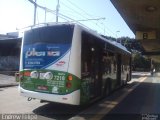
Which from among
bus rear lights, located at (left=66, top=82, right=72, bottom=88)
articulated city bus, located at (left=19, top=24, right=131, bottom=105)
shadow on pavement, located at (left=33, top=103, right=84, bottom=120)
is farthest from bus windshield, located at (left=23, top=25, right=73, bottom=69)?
shadow on pavement, located at (left=33, top=103, right=84, bottom=120)

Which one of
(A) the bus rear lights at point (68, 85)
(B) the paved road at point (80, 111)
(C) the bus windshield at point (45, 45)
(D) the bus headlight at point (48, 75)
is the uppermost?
(C) the bus windshield at point (45, 45)

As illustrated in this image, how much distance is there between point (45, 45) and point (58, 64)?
0.94m

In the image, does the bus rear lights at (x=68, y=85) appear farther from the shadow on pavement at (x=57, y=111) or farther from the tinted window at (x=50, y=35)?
the tinted window at (x=50, y=35)

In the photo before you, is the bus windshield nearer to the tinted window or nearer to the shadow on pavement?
the tinted window

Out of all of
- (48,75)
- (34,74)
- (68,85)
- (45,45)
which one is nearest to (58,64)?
(48,75)

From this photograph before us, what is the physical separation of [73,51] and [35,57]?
60.2 inches

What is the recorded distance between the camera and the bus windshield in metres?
10.6

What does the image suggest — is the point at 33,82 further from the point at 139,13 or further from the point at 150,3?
the point at 139,13

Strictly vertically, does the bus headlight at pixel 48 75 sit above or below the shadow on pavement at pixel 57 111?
above

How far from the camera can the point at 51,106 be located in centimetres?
1204

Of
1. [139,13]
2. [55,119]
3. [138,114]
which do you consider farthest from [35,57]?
[139,13]

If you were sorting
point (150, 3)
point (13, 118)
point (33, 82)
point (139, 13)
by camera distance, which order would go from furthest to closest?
point (139, 13)
point (150, 3)
point (33, 82)
point (13, 118)

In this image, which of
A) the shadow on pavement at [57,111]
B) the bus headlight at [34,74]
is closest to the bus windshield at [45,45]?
the bus headlight at [34,74]

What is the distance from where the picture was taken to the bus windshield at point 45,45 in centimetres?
1061
